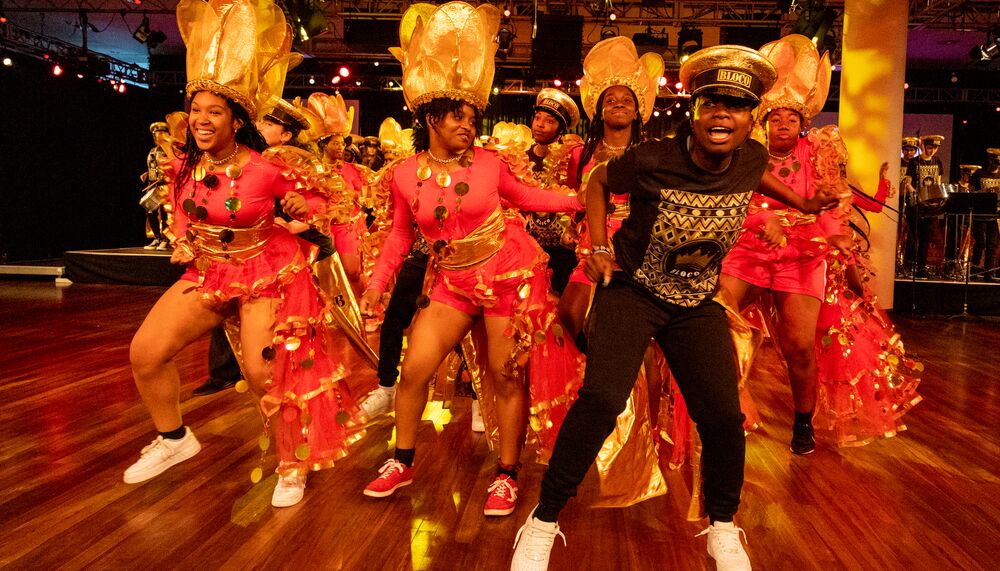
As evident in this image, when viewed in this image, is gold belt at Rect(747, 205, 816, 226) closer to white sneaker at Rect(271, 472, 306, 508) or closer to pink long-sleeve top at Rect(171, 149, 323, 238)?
pink long-sleeve top at Rect(171, 149, 323, 238)

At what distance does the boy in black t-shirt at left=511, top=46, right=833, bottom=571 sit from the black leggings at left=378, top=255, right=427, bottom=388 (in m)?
1.77

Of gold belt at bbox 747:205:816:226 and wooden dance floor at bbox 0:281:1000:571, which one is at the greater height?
gold belt at bbox 747:205:816:226

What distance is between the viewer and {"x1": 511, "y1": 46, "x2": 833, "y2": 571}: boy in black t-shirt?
2.12 m

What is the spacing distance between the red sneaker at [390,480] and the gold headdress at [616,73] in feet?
6.05

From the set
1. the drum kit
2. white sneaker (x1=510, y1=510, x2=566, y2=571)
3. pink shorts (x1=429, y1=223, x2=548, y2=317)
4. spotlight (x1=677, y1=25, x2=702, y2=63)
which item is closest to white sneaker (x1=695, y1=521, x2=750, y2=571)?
white sneaker (x1=510, y1=510, x2=566, y2=571)

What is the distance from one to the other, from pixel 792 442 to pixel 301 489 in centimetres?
239

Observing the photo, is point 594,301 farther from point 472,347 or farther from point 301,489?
point 301,489

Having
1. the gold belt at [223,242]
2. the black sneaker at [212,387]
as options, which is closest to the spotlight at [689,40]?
the black sneaker at [212,387]

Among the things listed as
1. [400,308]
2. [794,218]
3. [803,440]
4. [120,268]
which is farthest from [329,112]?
[120,268]

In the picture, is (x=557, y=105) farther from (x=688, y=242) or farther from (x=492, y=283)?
(x=688, y=242)

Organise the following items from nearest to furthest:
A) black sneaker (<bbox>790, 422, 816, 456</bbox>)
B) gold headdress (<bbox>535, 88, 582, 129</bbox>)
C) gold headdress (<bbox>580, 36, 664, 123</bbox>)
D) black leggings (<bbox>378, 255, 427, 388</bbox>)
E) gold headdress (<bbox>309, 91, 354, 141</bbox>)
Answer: gold headdress (<bbox>580, 36, 664, 123</bbox>), black sneaker (<bbox>790, 422, 816, 456</bbox>), black leggings (<bbox>378, 255, 427, 388</bbox>), gold headdress (<bbox>535, 88, 582, 129</bbox>), gold headdress (<bbox>309, 91, 354, 141</bbox>)

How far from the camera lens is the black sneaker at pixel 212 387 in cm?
457

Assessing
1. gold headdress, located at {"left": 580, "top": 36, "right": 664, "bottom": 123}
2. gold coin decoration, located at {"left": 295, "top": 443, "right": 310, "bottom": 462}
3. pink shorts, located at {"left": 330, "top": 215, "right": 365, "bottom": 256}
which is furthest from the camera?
pink shorts, located at {"left": 330, "top": 215, "right": 365, "bottom": 256}

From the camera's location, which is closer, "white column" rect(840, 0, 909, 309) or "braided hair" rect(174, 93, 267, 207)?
"braided hair" rect(174, 93, 267, 207)
